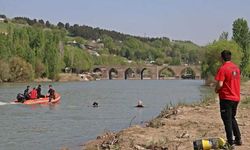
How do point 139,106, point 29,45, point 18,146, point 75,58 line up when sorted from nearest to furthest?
point 18,146 < point 139,106 < point 29,45 < point 75,58

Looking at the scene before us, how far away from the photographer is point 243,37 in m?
89.9

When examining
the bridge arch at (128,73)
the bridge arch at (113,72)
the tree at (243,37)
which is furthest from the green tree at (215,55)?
the bridge arch at (113,72)

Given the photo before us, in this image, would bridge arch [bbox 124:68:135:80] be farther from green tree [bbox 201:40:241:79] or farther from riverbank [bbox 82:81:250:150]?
riverbank [bbox 82:81:250:150]


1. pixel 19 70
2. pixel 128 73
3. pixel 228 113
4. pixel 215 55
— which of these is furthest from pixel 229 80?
pixel 128 73

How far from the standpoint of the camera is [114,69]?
189125 mm

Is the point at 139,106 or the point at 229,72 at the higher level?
the point at 229,72

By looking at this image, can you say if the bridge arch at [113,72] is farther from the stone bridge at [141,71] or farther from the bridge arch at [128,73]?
the bridge arch at [128,73]

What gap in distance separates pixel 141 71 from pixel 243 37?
103 meters

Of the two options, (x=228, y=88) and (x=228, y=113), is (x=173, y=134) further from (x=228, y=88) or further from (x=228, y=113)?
(x=228, y=88)

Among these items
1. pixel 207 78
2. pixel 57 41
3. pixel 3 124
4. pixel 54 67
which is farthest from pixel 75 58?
pixel 3 124

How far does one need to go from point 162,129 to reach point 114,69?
172215mm

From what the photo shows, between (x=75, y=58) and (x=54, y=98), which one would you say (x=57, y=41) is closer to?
(x=75, y=58)

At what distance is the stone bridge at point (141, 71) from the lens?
604 feet

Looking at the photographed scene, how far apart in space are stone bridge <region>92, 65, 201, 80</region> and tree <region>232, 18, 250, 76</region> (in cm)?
8928
